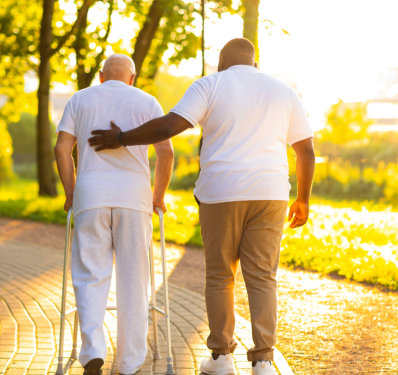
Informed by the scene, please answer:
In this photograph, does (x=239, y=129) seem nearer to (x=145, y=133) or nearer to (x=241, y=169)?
(x=241, y=169)

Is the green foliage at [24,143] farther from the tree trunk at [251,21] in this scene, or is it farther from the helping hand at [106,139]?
the helping hand at [106,139]

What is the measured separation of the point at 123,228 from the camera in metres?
4.20

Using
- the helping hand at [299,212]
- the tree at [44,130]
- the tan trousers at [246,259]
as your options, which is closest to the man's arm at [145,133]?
the tan trousers at [246,259]

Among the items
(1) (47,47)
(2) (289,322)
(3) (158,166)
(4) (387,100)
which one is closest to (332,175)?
(1) (47,47)

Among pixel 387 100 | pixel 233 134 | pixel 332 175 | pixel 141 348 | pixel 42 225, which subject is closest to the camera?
pixel 233 134

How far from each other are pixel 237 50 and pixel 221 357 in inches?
67.4

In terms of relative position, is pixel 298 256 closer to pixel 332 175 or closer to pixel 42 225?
pixel 42 225

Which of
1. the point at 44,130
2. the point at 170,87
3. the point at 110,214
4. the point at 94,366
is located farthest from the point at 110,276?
the point at 170,87

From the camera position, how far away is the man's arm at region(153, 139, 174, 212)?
14.3 feet

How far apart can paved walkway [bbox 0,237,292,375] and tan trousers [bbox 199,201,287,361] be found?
0.43 m

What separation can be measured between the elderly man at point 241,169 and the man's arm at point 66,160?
218mm

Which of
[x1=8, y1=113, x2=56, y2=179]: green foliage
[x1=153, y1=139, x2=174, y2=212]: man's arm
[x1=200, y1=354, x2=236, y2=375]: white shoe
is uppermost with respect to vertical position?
[x1=153, y1=139, x2=174, y2=212]: man's arm

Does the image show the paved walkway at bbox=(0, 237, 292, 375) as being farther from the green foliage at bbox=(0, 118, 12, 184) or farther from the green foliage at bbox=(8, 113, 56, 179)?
the green foliage at bbox=(8, 113, 56, 179)

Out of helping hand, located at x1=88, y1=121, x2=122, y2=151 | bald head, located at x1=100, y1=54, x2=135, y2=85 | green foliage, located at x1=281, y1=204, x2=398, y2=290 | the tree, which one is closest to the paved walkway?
helping hand, located at x1=88, y1=121, x2=122, y2=151
